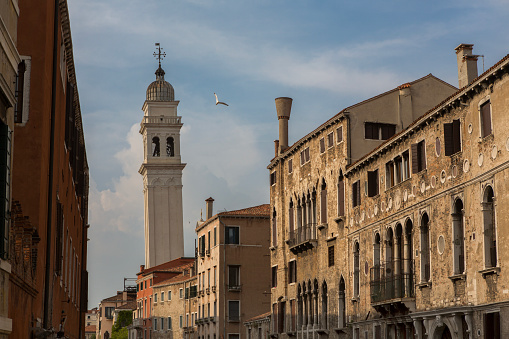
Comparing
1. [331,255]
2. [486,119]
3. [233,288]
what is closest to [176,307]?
[233,288]

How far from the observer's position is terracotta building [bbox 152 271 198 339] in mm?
70562

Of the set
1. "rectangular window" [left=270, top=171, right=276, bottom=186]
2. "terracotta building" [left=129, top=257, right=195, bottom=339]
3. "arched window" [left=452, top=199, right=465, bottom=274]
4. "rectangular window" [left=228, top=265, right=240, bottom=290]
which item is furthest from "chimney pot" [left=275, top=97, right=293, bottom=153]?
"terracotta building" [left=129, top=257, right=195, bottom=339]

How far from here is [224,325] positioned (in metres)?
60.6

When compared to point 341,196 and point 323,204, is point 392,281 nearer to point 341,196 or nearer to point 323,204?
point 341,196

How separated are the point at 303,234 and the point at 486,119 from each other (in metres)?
18.9

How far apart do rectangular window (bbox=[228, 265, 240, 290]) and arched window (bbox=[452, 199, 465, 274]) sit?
1485 inches

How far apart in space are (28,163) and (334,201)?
2227 cm

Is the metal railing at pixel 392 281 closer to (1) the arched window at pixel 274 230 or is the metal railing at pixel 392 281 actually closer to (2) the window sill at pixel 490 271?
(2) the window sill at pixel 490 271

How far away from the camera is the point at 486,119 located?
22.9 meters

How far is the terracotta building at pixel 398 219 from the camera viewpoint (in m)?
22.6

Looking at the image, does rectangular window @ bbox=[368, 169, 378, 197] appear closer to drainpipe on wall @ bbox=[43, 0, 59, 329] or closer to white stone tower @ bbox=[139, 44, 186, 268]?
drainpipe on wall @ bbox=[43, 0, 59, 329]

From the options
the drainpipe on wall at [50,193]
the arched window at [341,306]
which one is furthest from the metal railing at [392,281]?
the drainpipe on wall at [50,193]

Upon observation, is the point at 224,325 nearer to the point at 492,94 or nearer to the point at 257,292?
the point at 257,292

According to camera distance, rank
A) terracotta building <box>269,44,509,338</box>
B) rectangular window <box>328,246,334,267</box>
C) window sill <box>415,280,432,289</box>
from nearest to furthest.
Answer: terracotta building <box>269,44,509,338</box>, window sill <box>415,280,432,289</box>, rectangular window <box>328,246,334,267</box>
